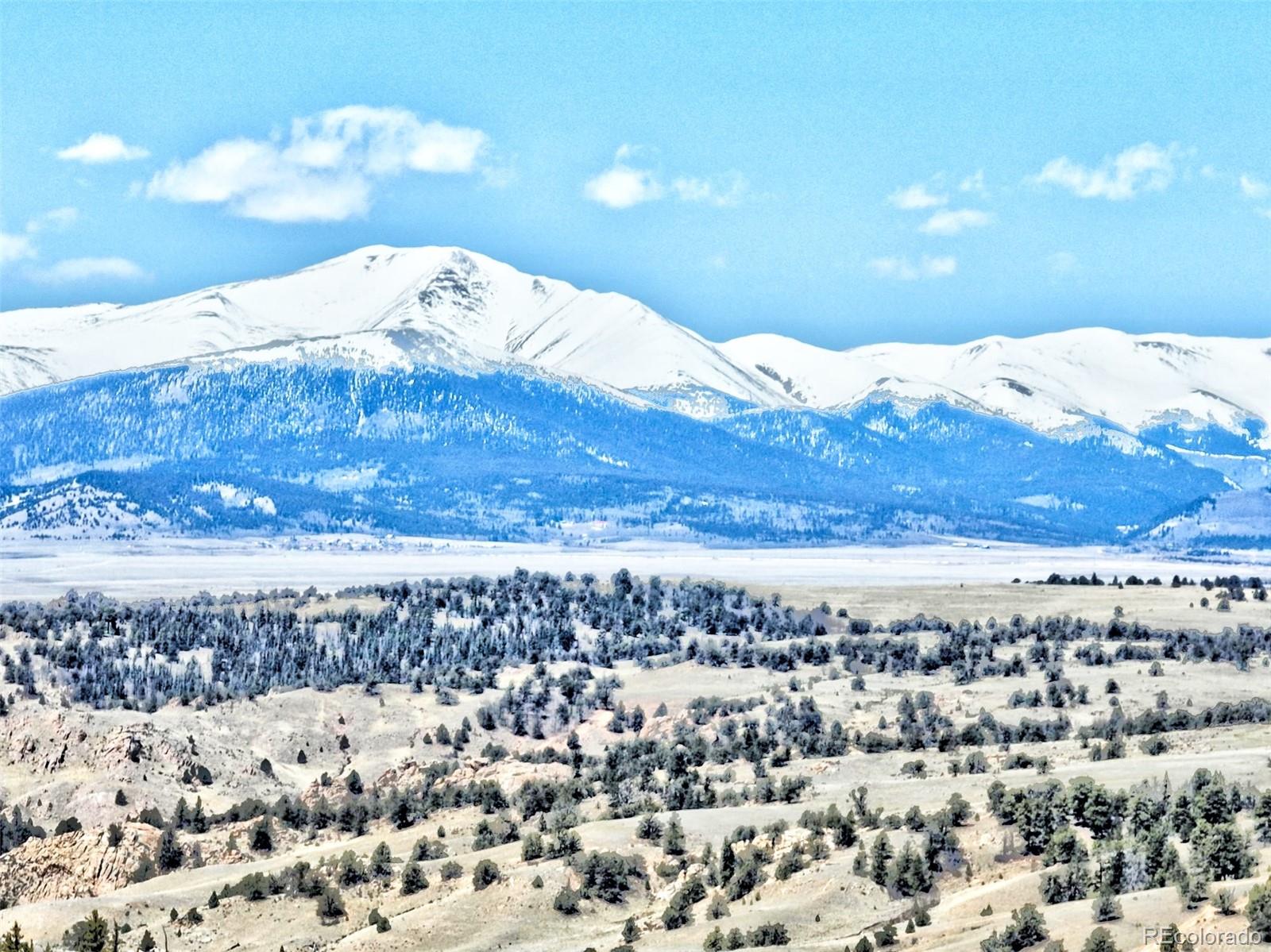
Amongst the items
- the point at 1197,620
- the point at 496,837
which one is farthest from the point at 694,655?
the point at 496,837

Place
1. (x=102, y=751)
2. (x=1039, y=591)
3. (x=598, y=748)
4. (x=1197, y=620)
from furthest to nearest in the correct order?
(x=1039, y=591)
(x=1197, y=620)
(x=598, y=748)
(x=102, y=751)

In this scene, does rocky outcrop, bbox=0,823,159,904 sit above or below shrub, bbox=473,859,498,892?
below

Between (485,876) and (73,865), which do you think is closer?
(485,876)

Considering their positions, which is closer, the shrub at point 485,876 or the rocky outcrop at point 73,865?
the shrub at point 485,876

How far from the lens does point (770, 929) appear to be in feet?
168

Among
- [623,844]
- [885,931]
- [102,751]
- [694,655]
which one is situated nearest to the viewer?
[885,931]

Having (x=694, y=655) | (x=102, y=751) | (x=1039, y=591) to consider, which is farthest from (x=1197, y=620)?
(x=102, y=751)

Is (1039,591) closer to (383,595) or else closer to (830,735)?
(383,595)

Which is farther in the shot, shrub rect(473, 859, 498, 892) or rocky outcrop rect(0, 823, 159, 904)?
rocky outcrop rect(0, 823, 159, 904)

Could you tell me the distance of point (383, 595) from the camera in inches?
5399

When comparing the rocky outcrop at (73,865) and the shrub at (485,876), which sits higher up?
the shrub at (485,876)

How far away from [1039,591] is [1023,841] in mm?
99839

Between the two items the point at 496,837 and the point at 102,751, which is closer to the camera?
the point at 496,837

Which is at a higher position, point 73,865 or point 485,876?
point 485,876
